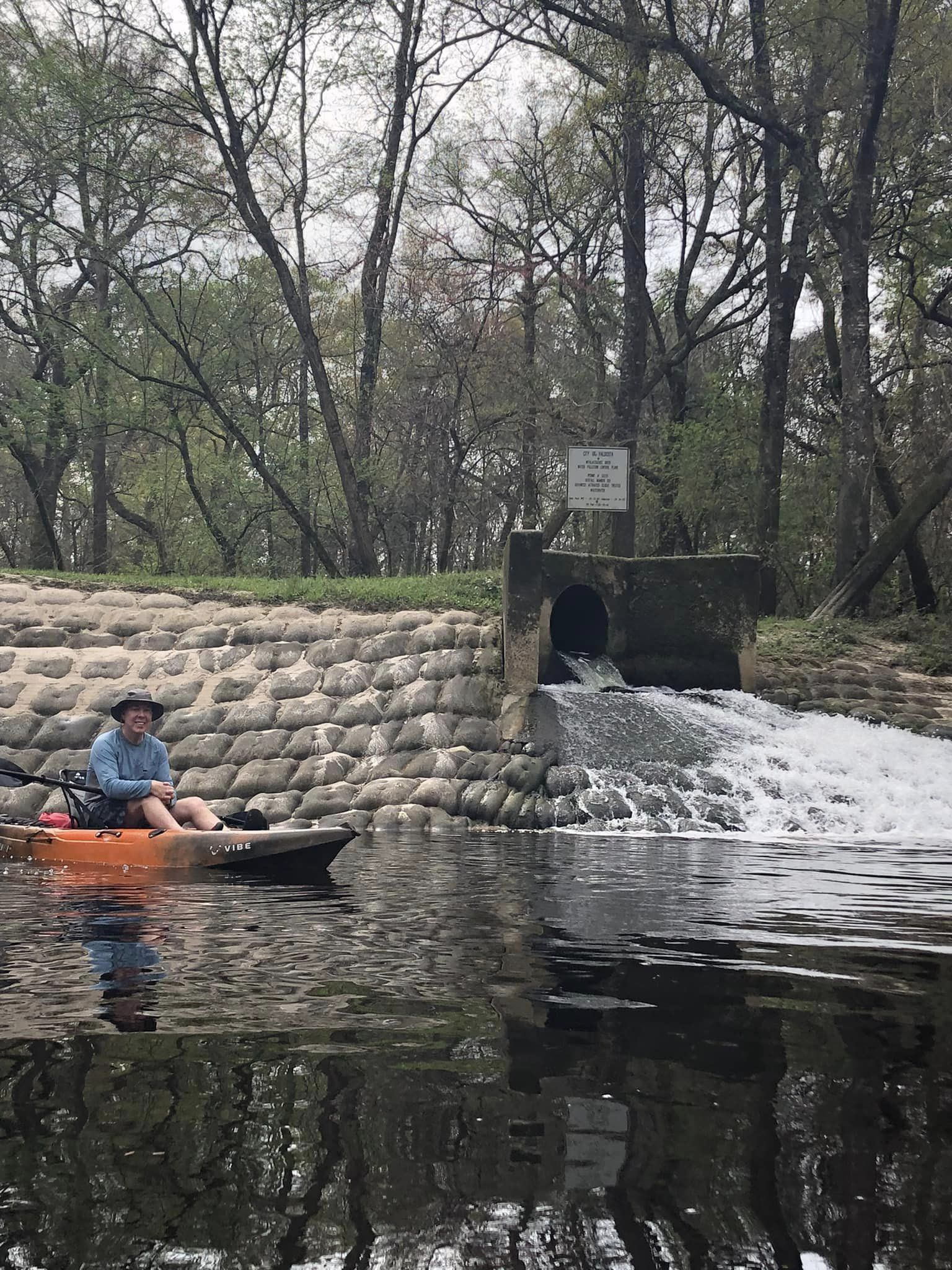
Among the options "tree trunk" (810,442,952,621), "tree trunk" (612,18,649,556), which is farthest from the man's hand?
"tree trunk" (810,442,952,621)

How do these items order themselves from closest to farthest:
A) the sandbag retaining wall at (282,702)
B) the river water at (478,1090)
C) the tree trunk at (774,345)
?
the river water at (478,1090), the sandbag retaining wall at (282,702), the tree trunk at (774,345)

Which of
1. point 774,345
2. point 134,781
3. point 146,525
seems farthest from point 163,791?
point 146,525

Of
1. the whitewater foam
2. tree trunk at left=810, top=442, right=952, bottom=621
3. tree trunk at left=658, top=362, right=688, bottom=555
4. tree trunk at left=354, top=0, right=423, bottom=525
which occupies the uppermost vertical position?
tree trunk at left=354, top=0, right=423, bottom=525

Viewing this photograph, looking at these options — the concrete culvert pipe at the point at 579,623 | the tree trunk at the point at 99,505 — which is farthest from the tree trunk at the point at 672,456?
the tree trunk at the point at 99,505

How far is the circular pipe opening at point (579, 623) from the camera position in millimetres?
15797

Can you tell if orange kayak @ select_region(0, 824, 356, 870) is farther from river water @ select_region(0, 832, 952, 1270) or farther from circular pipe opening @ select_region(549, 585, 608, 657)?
circular pipe opening @ select_region(549, 585, 608, 657)

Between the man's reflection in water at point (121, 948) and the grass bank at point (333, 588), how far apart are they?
9.11 m

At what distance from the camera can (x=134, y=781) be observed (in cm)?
757

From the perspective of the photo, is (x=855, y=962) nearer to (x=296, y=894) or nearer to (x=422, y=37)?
(x=296, y=894)

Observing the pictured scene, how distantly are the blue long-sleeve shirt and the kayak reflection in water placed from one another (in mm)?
1317

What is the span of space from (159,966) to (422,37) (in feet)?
71.9

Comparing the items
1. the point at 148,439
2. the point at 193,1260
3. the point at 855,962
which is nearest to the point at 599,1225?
the point at 193,1260

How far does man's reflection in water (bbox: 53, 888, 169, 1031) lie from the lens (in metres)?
3.39

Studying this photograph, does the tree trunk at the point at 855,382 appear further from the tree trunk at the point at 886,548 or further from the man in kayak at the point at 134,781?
the man in kayak at the point at 134,781
